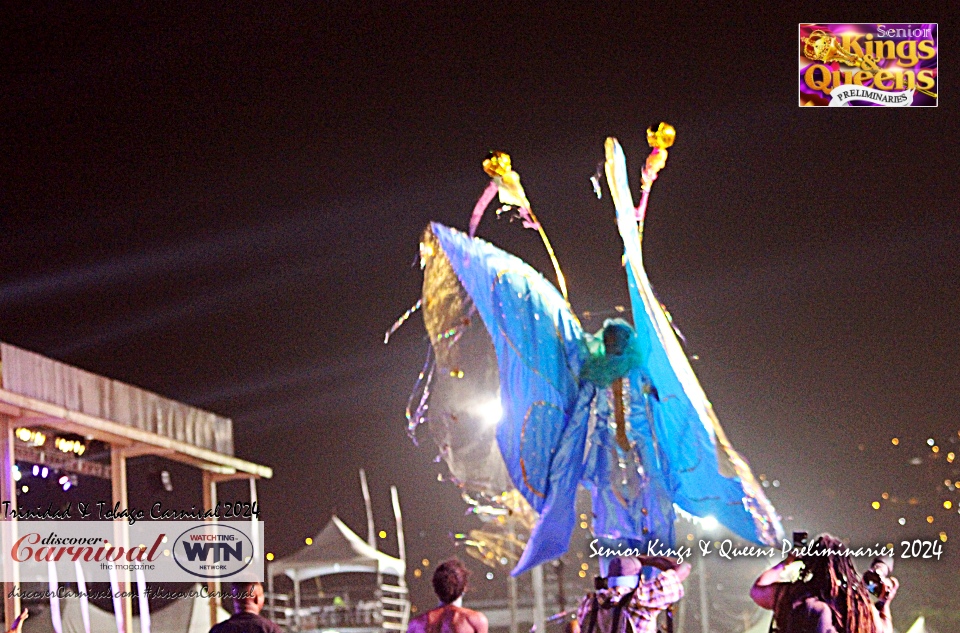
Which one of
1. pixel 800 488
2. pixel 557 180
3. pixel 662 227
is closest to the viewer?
pixel 557 180

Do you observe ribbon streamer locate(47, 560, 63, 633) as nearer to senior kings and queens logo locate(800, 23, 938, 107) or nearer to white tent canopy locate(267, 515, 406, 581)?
white tent canopy locate(267, 515, 406, 581)

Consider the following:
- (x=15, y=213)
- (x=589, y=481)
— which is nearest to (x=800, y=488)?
(x=15, y=213)

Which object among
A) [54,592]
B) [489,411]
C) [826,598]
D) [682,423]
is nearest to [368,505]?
[54,592]

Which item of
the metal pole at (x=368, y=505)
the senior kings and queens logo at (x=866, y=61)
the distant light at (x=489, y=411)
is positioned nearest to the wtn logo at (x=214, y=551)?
the metal pole at (x=368, y=505)

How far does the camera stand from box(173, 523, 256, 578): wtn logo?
33.7 ft

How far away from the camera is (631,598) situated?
489 centimetres

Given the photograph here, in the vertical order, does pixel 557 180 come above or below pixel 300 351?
above

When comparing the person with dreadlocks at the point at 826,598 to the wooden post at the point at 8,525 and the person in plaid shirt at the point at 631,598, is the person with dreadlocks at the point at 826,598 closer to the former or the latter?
the person in plaid shirt at the point at 631,598

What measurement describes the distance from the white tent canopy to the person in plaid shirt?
855 cm

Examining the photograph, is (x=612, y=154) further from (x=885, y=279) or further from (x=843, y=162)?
(x=885, y=279)

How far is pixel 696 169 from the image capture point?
11688 mm

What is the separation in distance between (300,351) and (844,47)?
6.56 metres

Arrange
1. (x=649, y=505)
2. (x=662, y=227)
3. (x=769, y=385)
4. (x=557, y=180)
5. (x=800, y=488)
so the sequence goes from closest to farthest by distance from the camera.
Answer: (x=649, y=505) < (x=557, y=180) < (x=662, y=227) < (x=769, y=385) < (x=800, y=488)

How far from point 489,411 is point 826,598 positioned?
6.44ft
